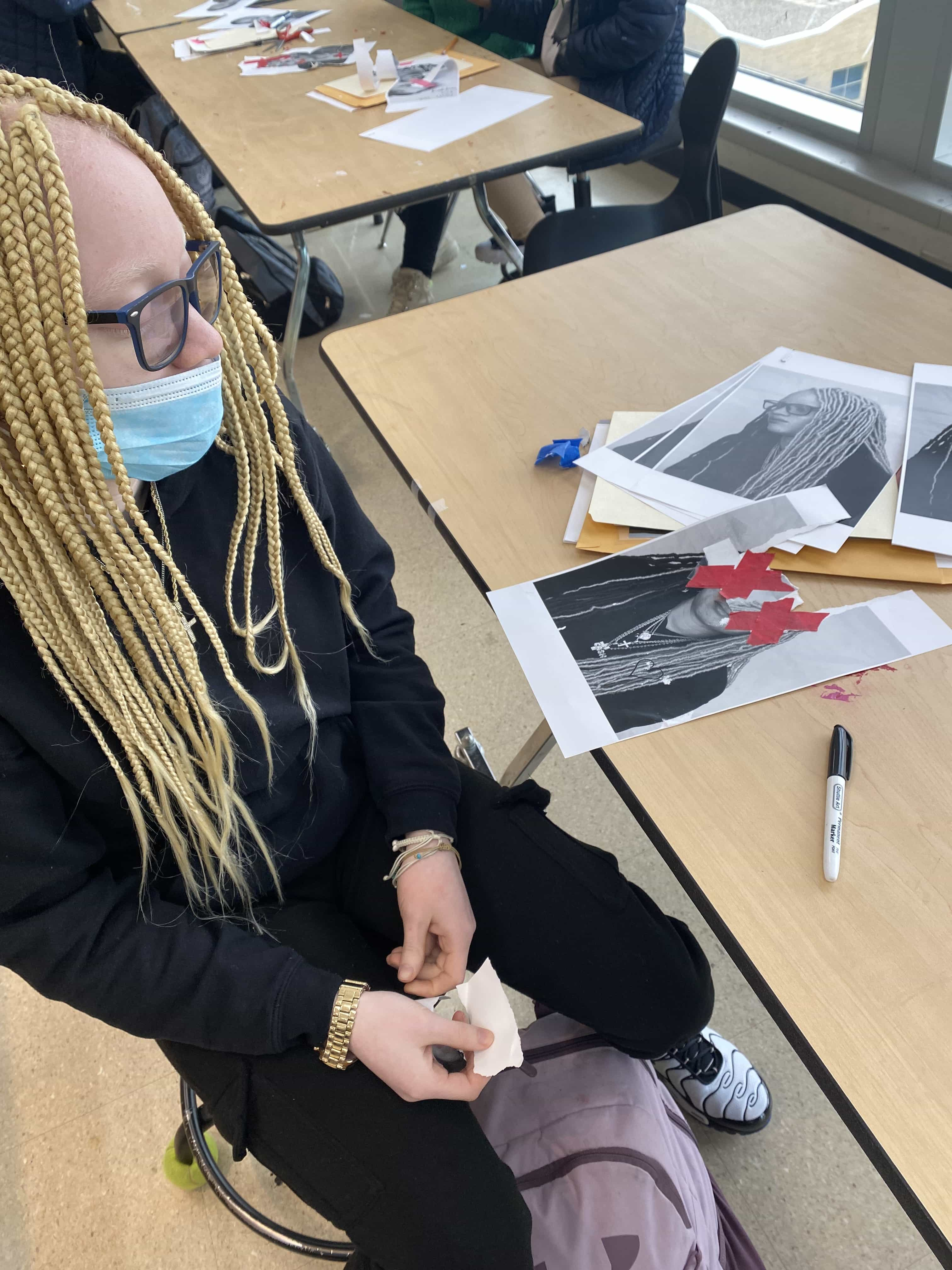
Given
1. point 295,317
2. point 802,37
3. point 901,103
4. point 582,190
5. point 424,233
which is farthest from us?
point 802,37

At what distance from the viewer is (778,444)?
989 mm

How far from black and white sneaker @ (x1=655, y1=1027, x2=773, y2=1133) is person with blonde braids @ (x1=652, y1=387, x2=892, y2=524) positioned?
708 mm

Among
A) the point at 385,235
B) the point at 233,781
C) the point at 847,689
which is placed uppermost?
the point at 847,689

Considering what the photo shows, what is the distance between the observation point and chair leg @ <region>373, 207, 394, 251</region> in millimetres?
3203

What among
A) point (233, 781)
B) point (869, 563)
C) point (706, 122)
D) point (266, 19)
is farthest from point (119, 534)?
point (266, 19)

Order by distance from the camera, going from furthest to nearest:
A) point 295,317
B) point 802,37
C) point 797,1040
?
point 802,37, point 295,317, point 797,1040

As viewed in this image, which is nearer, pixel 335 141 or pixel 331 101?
pixel 335 141

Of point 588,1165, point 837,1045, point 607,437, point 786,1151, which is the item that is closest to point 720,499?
point 607,437

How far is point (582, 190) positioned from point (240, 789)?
2.13 metres

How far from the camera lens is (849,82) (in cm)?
279

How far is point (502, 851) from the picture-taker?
94 cm

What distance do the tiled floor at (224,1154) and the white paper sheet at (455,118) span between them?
49.4 inches

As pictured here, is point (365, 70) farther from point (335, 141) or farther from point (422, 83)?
point (335, 141)

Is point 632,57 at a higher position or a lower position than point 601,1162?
higher
